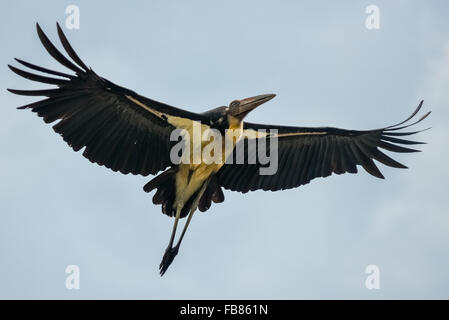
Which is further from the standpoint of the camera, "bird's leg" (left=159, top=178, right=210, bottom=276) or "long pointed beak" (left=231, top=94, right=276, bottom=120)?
"bird's leg" (left=159, top=178, right=210, bottom=276)

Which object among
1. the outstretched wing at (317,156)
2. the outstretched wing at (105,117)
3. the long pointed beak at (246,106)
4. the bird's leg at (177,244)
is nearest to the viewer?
the outstretched wing at (105,117)

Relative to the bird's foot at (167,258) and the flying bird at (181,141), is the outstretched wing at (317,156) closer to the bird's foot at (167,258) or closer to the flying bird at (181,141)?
the flying bird at (181,141)

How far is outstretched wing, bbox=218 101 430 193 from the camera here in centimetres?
2206

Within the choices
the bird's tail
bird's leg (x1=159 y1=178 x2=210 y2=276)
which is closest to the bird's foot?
bird's leg (x1=159 y1=178 x2=210 y2=276)

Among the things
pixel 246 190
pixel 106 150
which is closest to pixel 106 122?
pixel 106 150

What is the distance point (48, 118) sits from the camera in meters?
19.5

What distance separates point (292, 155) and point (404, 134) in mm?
2519

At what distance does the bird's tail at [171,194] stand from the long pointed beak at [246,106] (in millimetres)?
1720

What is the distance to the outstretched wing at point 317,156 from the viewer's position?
869 inches

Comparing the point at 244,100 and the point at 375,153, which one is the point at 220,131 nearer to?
the point at 244,100

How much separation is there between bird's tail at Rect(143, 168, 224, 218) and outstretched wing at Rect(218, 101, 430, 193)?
60 centimetres

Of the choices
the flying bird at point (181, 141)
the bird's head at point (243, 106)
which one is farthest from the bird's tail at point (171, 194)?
the bird's head at point (243, 106)

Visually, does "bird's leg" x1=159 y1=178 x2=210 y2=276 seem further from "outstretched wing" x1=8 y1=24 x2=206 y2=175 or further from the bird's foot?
"outstretched wing" x1=8 y1=24 x2=206 y2=175
